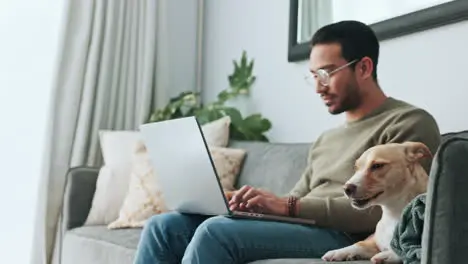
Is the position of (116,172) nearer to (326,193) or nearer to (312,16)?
(312,16)

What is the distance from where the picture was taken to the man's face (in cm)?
173

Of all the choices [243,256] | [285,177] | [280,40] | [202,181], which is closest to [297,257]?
[243,256]

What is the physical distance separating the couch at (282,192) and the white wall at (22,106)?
0.49 metres

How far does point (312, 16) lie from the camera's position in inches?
105

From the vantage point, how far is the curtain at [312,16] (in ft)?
8.44

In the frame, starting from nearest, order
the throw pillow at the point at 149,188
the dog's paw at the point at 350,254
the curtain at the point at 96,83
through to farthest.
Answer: the dog's paw at the point at 350,254, the throw pillow at the point at 149,188, the curtain at the point at 96,83

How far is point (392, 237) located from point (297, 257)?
0.97ft

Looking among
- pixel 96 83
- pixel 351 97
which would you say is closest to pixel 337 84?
pixel 351 97

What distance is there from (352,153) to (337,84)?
193mm

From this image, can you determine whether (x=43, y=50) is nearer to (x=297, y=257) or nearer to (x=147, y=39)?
(x=147, y=39)

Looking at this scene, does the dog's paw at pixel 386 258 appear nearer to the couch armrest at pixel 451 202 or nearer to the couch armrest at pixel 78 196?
the couch armrest at pixel 451 202

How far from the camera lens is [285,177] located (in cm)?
225

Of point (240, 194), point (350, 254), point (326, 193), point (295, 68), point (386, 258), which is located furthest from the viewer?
point (295, 68)

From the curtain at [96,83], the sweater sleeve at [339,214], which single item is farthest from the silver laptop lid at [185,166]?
the curtain at [96,83]
